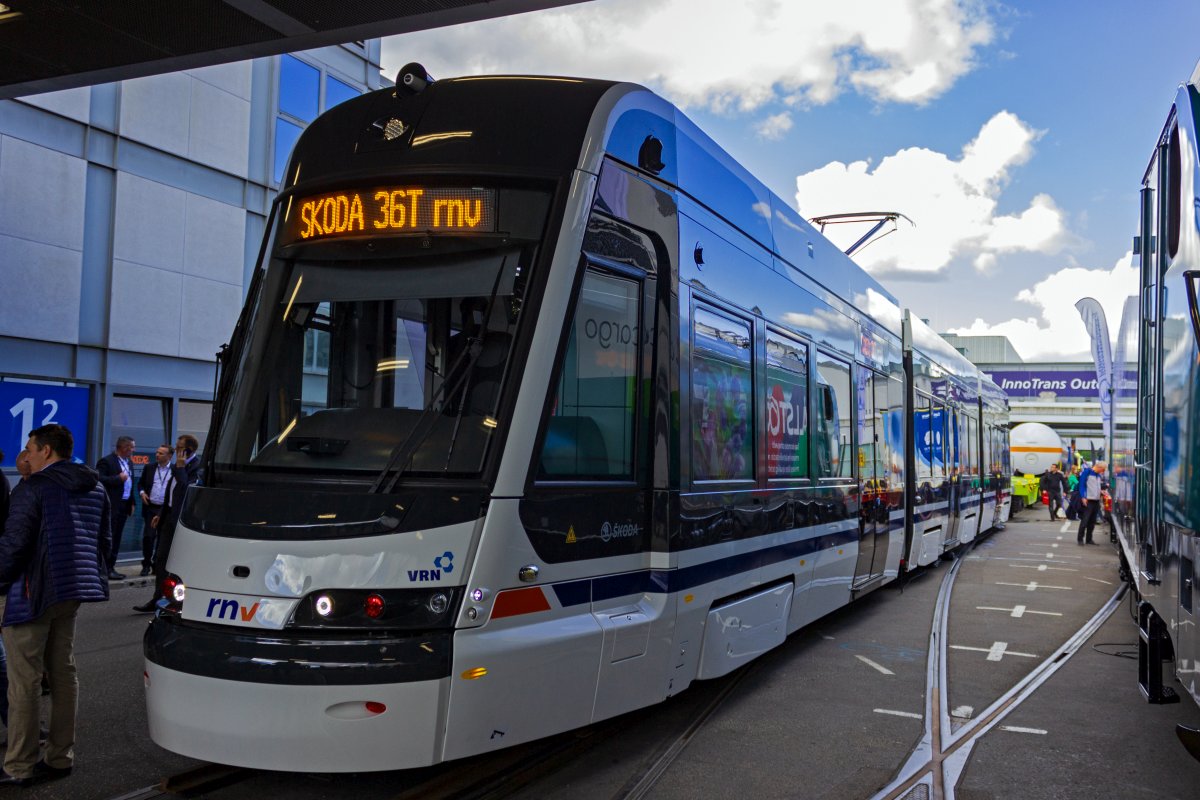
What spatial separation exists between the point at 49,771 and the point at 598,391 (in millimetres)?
3213

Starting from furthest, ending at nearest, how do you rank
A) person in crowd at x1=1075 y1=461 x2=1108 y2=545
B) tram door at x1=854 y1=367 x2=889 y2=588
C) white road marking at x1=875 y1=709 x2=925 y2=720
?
person in crowd at x1=1075 y1=461 x2=1108 y2=545 < tram door at x1=854 y1=367 x2=889 y2=588 < white road marking at x1=875 y1=709 x2=925 y2=720

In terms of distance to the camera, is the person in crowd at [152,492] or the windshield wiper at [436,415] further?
the person in crowd at [152,492]

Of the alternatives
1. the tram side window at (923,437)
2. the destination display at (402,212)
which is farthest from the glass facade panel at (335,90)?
the destination display at (402,212)

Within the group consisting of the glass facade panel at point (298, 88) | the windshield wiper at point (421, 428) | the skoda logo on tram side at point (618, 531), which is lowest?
the skoda logo on tram side at point (618, 531)

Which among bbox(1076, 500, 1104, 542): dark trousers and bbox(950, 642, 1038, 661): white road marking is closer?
bbox(950, 642, 1038, 661): white road marking

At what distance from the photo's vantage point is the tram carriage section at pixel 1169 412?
4.02m

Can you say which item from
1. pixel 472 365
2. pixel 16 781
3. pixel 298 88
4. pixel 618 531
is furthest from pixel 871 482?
pixel 298 88

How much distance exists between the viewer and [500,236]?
4605 millimetres

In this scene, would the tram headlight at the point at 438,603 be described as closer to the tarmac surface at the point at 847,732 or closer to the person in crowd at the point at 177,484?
the tarmac surface at the point at 847,732

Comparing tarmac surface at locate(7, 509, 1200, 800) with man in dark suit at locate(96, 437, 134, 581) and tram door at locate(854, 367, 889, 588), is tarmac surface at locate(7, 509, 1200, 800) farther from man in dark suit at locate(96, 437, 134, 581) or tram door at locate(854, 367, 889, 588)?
man in dark suit at locate(96, 437, 134, 581)

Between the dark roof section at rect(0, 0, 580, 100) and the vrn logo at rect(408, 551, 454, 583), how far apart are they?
5.05m

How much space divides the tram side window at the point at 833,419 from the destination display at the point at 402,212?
409cm

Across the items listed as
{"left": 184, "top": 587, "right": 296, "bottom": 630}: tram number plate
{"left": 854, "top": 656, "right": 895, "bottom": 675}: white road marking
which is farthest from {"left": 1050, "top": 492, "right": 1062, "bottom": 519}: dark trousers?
{"left": 184, "top": 587, "right": 296, "bottom": 630}: tram number plate

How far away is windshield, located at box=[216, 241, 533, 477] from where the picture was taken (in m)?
4.40
